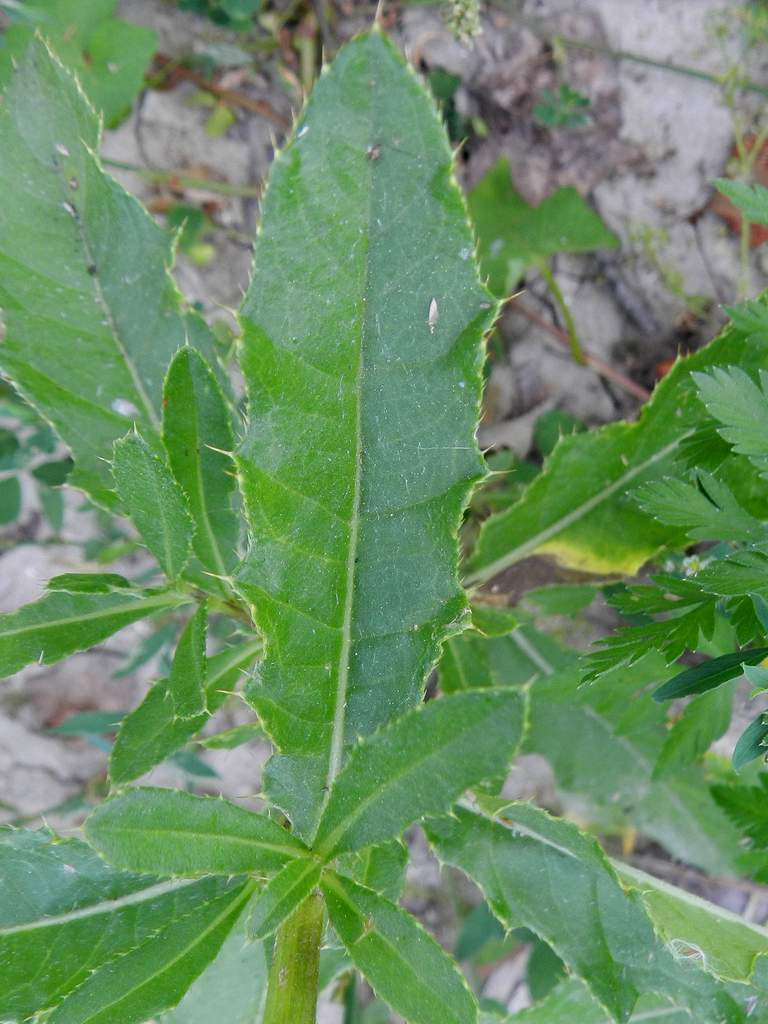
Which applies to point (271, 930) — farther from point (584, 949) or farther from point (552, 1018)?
point (552, 1018)

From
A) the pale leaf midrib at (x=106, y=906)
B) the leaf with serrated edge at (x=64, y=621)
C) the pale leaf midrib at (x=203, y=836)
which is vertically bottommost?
the pale leaf midrib at (x=106, y=906)

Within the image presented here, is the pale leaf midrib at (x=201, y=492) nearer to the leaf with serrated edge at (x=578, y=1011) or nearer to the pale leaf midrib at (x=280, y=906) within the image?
the pale leaf midrib at (x=280, y=906)

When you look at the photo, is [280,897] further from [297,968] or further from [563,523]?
[563,523]

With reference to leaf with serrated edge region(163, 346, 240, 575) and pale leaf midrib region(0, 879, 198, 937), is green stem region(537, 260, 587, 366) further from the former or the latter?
pale leaf midrib region(0, 879, 198, 937)

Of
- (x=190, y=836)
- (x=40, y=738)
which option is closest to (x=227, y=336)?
(x=190, y=836)

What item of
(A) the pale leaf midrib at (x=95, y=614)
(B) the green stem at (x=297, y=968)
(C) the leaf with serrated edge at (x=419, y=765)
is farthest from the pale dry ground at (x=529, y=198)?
(C) the leaf with serrated edge at (x=419, y=765)

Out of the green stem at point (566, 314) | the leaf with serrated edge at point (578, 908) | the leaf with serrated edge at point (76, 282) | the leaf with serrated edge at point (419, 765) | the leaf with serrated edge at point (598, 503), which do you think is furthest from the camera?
the green stem at point (566, 314)
